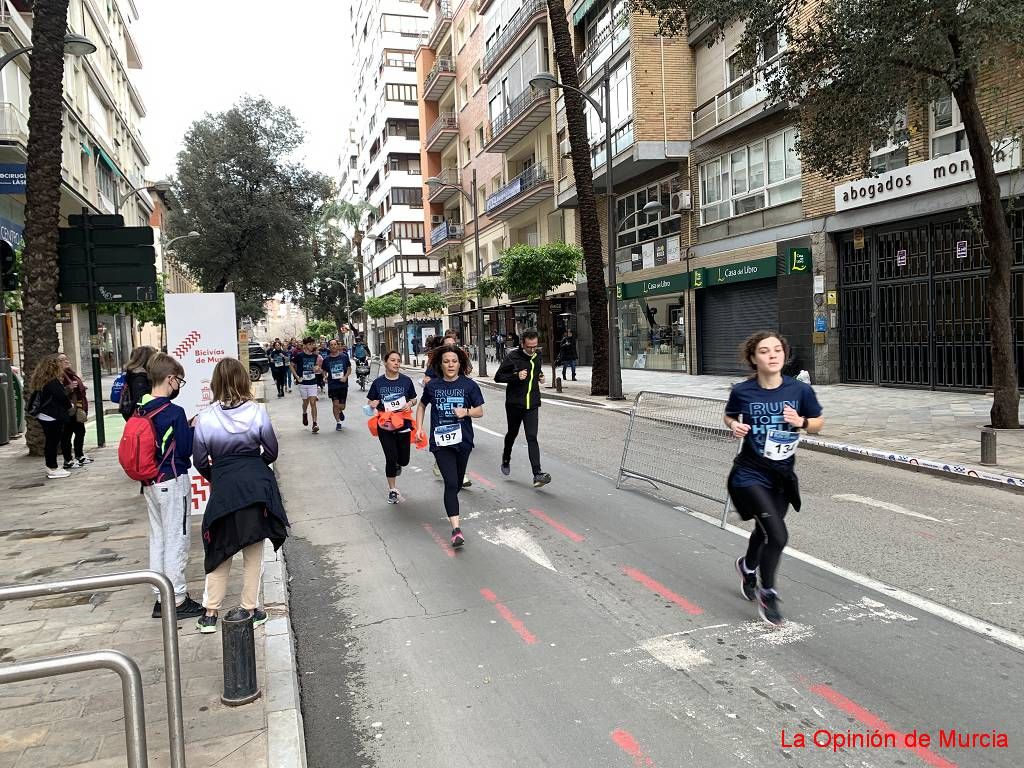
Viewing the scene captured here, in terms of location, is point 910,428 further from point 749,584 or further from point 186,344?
point 186,344

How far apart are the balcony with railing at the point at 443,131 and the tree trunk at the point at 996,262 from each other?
40.3 metres

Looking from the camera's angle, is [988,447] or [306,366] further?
[306,366]

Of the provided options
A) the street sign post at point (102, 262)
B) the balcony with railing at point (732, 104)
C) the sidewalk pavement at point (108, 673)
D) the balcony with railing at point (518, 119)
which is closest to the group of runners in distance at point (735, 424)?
the sidewalk pavement at point (108, 673)

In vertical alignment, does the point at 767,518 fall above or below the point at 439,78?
below

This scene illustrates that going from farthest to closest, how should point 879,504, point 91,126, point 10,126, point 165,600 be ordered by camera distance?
point 91,126 < point 10,126 < point 879,504 < point 165,600

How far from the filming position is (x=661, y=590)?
5.08 m

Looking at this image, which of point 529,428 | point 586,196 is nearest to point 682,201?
point 586,196

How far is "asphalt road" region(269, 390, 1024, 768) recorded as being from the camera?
130 inches

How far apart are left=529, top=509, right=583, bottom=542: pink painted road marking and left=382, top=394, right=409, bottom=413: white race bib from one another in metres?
1.87

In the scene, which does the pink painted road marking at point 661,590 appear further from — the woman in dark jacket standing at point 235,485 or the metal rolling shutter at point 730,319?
the metal rolling shutter at point 730,319

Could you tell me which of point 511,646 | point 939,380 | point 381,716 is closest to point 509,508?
point 511,646

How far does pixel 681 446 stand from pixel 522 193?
95.4 feet

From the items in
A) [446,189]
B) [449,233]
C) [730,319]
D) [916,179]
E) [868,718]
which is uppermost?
[446,189]

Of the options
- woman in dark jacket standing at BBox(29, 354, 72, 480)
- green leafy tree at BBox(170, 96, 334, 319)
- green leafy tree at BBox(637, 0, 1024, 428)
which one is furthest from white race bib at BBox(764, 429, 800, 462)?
green leafy tree at BBox(170, 96, 334, 319)
